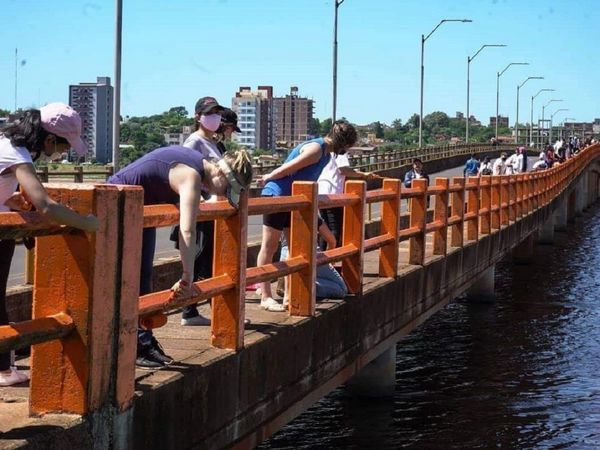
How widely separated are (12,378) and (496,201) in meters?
15.7

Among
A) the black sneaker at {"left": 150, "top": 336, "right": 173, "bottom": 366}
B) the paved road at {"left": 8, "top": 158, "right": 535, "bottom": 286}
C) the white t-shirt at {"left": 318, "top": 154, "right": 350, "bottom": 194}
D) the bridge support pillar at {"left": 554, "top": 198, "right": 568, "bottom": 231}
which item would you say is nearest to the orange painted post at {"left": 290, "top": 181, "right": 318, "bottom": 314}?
the white t-shirt at {"left": 318, "top": 154, "right": 350, "bottom": 194}

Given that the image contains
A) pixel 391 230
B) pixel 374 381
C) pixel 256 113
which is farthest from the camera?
pixel 256 113

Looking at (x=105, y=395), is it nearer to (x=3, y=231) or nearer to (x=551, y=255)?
(x=3, y=231)

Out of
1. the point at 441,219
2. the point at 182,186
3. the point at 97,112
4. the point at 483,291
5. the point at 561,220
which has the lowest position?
the point at 483,291

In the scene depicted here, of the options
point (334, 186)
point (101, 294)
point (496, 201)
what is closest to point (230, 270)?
point (101, 294)

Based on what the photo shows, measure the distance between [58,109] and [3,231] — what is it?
0.75 metres

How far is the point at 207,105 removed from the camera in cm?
764

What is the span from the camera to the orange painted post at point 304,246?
26.6ft

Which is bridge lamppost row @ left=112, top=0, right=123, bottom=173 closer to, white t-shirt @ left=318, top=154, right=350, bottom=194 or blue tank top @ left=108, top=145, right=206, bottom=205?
white t-shirt @ left=318, top=154, right=350, bottom=194

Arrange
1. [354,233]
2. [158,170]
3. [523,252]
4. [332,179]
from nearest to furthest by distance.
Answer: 1. [158,170]
2. [354,233]
3. [332,179]
4. [523,252]

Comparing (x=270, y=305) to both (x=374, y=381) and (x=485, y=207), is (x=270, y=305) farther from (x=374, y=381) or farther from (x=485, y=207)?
(x=485, y=207)

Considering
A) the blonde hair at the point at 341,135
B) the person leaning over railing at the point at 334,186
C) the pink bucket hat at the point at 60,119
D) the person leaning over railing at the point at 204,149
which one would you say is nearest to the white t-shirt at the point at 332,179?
the person leaning over railing at the point at 334,186

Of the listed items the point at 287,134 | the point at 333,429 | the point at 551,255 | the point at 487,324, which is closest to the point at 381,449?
the point at 333,429

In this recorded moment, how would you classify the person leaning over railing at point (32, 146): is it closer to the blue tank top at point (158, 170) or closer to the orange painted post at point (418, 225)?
the blue tank top at point (158, 170)
